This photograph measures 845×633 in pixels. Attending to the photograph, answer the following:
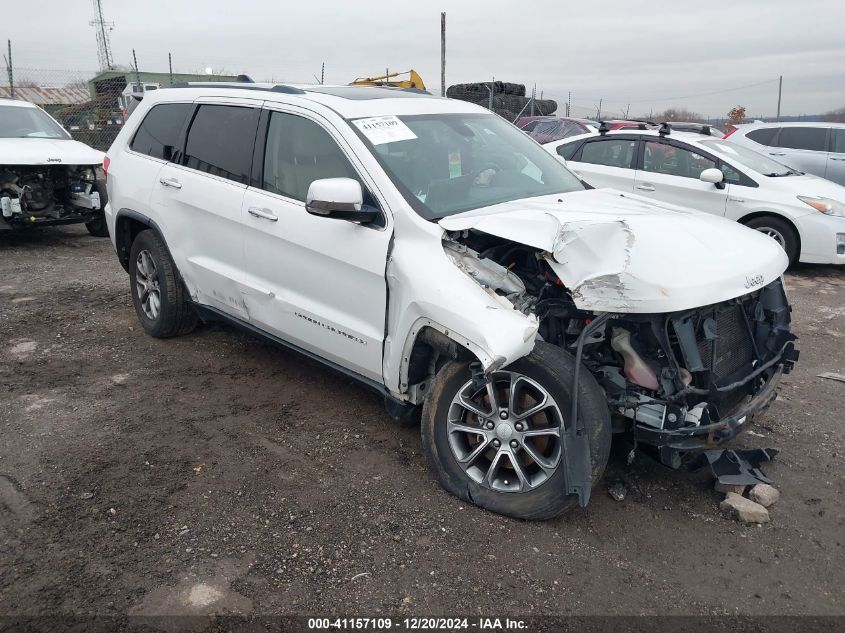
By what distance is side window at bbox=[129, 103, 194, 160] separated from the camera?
16.2 ft

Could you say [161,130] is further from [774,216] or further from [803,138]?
[803,138]

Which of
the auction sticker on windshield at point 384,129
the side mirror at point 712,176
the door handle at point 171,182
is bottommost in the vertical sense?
the side mirror at point 712,176

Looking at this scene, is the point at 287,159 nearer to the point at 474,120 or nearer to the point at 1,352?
the point at 474,120

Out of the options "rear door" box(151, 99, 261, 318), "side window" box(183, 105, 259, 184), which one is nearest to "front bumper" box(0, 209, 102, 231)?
"rear door" box(151, 99, 261, 318)

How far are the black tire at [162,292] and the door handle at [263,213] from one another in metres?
1.25

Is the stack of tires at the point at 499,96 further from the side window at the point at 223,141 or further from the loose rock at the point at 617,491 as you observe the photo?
the loose rock at the point at 617,491

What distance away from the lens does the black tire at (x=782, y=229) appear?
25.6 feet

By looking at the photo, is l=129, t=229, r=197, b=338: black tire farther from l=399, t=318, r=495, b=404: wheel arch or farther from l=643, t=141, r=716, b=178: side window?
l=643, t=141, r=716, b=178: side window

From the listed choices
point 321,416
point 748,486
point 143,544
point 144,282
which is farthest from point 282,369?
point 748,486

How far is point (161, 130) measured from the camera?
509 centimetres

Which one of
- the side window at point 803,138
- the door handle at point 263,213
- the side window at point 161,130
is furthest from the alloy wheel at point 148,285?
the side window at point 803,138

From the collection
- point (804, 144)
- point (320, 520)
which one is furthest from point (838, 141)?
point (320, 520)

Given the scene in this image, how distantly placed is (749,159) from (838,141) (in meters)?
5.17

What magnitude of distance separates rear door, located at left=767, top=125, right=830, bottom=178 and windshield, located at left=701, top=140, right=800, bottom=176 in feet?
13.5
